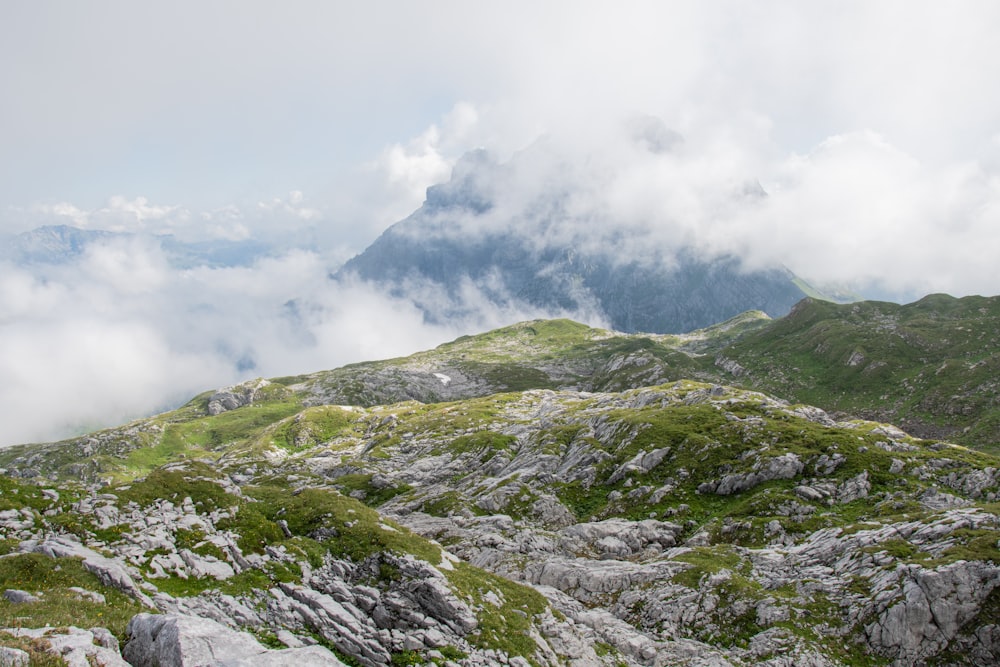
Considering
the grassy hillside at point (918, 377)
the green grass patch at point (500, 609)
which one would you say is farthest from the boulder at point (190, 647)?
the grassy hillside at point (918, 377)

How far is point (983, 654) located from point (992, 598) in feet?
11.8

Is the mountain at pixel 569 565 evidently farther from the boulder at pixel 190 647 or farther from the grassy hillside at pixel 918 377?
the grassy hillside at pixel 918 377

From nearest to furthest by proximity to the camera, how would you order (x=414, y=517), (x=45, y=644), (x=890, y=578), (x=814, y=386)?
(x=45, y=644) → (x=890, y=578) → (x=414, y=517) → (x=814, y=386)

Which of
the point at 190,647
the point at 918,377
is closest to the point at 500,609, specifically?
the point at 190,647

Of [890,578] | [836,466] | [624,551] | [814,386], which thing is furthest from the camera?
[814,386]

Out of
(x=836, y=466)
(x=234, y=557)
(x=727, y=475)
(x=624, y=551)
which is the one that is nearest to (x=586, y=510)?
(x=624, y=551)

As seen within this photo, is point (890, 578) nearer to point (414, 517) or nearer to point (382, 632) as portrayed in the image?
point (382, 632)

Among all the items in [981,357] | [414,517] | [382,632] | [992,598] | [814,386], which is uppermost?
[981,357]

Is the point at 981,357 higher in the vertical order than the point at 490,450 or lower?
higher

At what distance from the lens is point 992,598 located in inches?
1215

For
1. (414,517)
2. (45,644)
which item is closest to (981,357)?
(414,517)

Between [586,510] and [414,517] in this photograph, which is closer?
[586,510]

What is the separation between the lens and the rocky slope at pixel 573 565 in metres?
25.2

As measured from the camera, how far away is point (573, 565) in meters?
47.2
